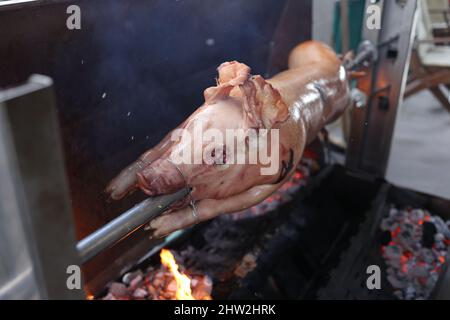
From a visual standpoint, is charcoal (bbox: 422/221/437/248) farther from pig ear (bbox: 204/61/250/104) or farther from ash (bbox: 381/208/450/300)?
pig ear (bbox: 204/61/250/104)

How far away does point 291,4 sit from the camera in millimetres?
2217

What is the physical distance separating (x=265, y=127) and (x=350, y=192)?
1524mm

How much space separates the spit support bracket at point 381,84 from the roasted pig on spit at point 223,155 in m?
1.06

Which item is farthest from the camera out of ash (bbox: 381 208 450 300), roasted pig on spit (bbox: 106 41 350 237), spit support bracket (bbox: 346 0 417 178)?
spit support bracket (bbox: 346 0 417 178)

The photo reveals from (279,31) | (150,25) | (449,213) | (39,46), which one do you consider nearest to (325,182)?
(449,213)

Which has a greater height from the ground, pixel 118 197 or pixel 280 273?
pixel 118 197

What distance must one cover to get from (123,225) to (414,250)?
1.87 metres

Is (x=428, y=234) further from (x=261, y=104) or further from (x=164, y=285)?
(x=261, y=104)

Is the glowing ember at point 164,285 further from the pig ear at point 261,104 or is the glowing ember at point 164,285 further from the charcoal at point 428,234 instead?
the charcoal at point 428,234

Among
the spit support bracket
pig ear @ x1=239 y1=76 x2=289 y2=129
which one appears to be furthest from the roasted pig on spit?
the spit support bracket

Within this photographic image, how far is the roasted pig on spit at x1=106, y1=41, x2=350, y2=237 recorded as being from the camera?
3.45 feet

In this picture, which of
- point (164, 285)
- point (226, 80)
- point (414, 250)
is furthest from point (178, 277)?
point (414, 250)

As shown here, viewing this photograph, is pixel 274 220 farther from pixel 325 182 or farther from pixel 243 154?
pixel 243 154

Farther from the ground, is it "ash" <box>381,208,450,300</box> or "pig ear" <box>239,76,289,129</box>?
"pig ear" <box>239,76,289,129</box>
